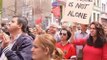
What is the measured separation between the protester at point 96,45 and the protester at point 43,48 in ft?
Result: 8.53

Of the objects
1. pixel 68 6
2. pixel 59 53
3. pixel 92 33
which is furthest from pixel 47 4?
pixel 59 53

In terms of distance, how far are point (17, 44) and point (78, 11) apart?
10.1ft

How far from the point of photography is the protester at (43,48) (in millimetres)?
4582

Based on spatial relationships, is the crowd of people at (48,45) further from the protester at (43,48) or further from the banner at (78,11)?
the banner at (78,11)

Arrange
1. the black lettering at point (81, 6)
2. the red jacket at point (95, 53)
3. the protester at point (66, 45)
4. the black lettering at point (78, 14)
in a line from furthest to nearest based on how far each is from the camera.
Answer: the black lettering at point (81, 6) < the black lettering at point (78, 14) < the protester at point (66, 45) < the red jacket at point (95, 53)

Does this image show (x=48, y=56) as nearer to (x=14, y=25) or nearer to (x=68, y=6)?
(x=14, y=25)

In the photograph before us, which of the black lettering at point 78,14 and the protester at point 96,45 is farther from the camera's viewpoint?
the black lettering at point 78,14

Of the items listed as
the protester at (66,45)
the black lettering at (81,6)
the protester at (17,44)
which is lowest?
the protester at (66,45)

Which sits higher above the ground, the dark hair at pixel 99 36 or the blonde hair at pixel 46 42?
the blonde hair at pixel 46 42

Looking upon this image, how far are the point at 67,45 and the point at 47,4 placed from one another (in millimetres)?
25600

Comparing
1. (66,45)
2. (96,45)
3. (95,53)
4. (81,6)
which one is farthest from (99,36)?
(81,6)

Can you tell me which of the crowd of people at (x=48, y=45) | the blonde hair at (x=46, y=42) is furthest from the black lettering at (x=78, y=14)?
the blonde hair at (x=46, y=42)

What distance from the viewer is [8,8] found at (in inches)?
1254

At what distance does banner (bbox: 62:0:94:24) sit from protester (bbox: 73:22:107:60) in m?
1.46
